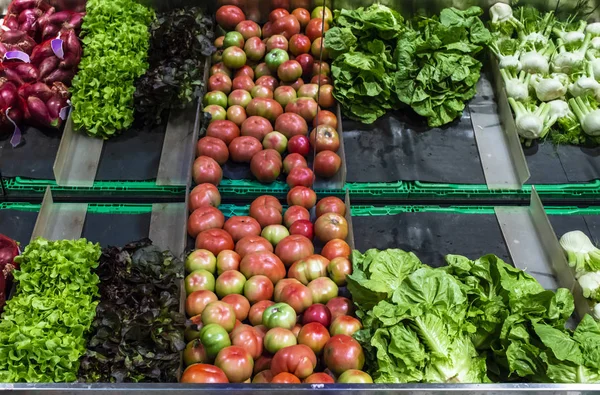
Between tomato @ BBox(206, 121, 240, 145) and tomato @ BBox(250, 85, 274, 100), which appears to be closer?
tomato @ BBox(206, 121, 240, 145)

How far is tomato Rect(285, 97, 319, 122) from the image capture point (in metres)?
4.63

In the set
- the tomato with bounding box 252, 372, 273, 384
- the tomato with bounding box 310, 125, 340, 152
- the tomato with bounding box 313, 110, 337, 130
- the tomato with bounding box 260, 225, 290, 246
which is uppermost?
the tomato with bounding box 313, 110, 337, 130

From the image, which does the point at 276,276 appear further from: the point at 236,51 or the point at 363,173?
the point at 236,51

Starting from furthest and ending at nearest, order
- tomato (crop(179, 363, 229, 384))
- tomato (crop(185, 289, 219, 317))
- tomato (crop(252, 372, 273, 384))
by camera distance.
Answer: tomato (crop(185, 289, 219, 317)) → tomato (crop(252, 372, 273, 384)) → tomato (crop(179, 363, 229, 384))

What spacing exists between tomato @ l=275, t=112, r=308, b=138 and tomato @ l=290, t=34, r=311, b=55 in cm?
78

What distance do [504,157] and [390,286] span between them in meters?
1.81

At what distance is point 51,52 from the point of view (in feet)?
15.7

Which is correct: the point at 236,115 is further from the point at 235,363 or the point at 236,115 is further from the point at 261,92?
the point at 235,363

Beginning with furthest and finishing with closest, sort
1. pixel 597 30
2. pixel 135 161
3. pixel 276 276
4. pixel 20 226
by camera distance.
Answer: pixel 597 30, pixel 135 161, pixel 20 226, pixel 276 276

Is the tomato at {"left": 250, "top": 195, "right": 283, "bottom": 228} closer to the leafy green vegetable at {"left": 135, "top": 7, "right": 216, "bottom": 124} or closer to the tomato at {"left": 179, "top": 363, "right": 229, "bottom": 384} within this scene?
the leafy green vegetable at {"left": 135, "top": 7, "right": 216, "bottom": 124}

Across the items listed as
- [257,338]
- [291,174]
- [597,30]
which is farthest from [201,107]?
[597,30]

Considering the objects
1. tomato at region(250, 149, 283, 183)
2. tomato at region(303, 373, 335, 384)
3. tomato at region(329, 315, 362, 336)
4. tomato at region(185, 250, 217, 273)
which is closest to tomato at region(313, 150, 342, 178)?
tomato at region(250, 149, 283, 183)

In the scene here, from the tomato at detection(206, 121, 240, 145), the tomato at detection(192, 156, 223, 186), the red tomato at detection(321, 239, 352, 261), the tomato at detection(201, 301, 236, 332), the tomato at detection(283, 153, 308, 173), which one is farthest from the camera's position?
the tomato at detection(206, 121, 240, 145)

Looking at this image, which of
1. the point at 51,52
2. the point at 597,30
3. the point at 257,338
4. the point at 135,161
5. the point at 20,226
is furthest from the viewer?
the point at 597,30
